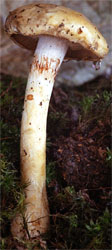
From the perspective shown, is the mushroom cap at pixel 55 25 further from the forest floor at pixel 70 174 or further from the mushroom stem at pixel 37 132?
the forest floor at pixel 70 174

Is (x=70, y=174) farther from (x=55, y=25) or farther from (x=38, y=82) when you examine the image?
(x=55, y=25)

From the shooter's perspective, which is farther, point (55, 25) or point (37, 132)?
point (37, 132)

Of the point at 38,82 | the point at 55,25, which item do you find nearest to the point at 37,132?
the point at 38,82

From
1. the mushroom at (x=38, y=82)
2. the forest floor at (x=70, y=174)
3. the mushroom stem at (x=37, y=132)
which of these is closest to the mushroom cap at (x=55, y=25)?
the mushroom at (x=38, y=82)

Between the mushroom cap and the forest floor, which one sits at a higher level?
the mushroom cap

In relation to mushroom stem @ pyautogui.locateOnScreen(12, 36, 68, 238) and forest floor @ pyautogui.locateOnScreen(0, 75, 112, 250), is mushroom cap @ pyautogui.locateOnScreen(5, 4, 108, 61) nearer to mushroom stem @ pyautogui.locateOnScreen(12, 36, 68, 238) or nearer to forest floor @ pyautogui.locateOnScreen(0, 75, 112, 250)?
mushroom stem @ pyautogui.locateOnScreen(12, 36, 68, 238)

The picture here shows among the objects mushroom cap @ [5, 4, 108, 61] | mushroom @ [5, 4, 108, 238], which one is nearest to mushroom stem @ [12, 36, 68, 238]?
mushroom @ [5, 4, 108, 238]

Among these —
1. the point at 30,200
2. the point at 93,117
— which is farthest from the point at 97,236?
the point at 93,117
